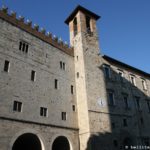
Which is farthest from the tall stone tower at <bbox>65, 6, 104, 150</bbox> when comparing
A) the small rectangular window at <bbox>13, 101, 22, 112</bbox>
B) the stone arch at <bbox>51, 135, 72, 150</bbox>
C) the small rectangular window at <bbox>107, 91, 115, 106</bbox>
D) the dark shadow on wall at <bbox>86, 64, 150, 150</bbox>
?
the small rectangular window at <bbox>13, 101, 22, 112</bbox>

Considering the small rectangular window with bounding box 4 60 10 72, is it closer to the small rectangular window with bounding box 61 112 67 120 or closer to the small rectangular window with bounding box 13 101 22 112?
the small rectangular window with bounding box 13 101 22 112

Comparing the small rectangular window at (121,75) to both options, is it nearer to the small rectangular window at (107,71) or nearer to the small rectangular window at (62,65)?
the small rectangular window at (107,71)

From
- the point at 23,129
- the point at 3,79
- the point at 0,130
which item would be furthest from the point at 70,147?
the point at 3,79

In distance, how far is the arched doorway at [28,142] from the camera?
1619cm

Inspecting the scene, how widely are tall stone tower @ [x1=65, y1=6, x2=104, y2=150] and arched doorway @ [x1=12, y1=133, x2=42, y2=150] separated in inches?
162

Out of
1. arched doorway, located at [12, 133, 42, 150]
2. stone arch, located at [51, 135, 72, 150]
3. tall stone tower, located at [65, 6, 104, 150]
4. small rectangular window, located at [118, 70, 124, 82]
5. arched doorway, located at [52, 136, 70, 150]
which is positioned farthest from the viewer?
small rectangular window, located at [118, 70, 124, 82]

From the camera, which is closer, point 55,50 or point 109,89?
point 55,50

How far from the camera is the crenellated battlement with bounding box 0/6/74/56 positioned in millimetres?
17513

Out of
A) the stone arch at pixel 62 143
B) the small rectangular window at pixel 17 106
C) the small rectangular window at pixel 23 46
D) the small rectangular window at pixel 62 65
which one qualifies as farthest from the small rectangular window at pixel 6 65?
the stone arch at pixel 62 143

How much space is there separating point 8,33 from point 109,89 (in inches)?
458

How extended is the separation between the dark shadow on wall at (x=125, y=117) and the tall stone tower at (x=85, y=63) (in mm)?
1053

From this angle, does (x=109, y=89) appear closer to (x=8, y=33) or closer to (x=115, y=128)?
(x=115, y=128)

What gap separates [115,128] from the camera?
66.0ft

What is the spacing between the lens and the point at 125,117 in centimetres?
2202
